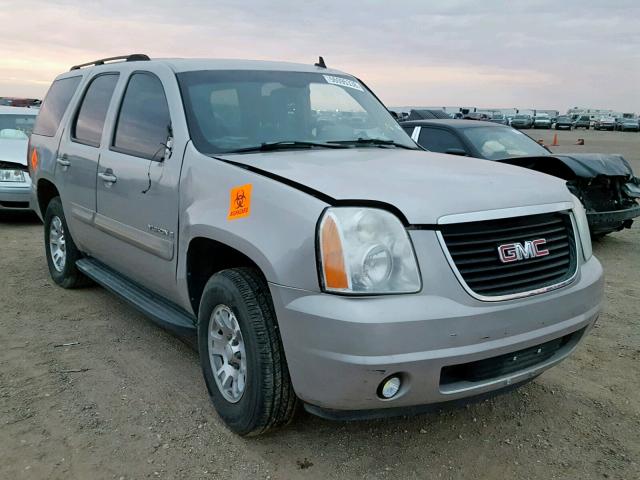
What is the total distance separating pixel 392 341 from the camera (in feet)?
7.66

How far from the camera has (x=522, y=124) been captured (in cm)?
5553

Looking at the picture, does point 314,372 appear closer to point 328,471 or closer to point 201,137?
point 328,471

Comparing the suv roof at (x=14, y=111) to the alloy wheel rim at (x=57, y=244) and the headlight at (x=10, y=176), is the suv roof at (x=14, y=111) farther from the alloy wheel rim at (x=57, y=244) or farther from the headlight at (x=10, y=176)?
the alloy wheel rim at (x=57, y=244)

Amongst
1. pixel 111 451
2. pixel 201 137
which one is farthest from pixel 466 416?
pixel 201 137

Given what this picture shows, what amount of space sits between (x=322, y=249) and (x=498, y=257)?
78 centimetres

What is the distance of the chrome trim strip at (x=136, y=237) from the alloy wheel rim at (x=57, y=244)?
1.22 m

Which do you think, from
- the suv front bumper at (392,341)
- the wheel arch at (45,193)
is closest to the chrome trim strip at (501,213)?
the suv front bumper at (392,341)

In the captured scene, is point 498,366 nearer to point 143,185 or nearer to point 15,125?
point 143,185

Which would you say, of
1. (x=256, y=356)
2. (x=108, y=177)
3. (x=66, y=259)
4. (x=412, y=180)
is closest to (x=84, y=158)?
(x=108, y=177)

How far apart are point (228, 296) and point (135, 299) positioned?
1331 mm

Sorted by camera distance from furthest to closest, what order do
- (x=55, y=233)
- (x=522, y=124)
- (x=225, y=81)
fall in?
(x=522, y=124)
(x=55, y=233)
(x=225, y=81)

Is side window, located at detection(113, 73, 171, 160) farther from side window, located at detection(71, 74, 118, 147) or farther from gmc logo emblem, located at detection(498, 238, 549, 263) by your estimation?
gmc logo emblem, located at detection(498, 238, 549, 263)

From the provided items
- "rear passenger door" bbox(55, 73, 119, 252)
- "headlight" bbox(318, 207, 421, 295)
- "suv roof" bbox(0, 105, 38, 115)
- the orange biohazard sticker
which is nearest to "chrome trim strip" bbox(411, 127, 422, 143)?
"rear passenger door" bbox(55, 73, 119, 252)

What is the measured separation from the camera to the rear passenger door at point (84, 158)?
437 centimetres
